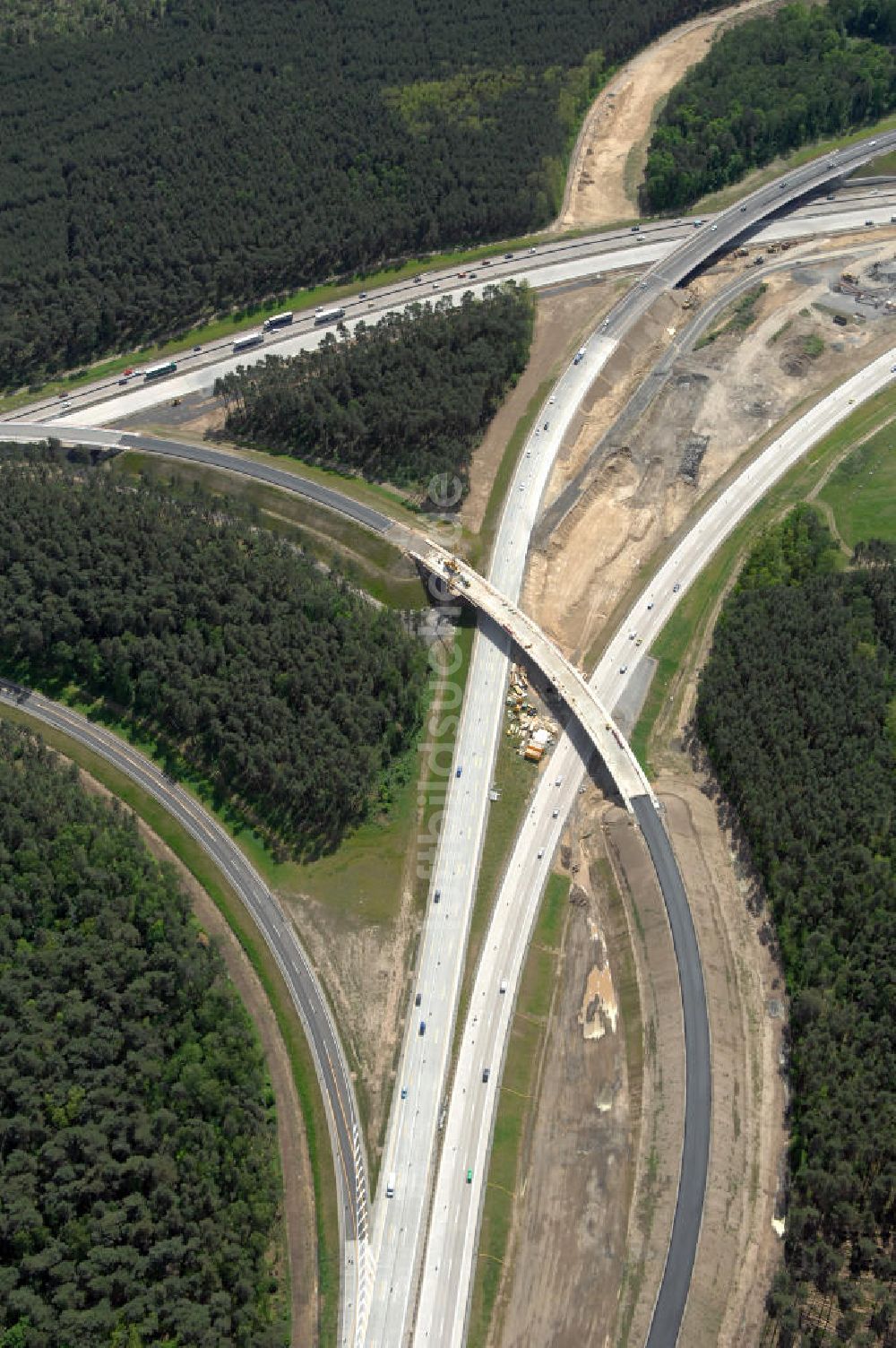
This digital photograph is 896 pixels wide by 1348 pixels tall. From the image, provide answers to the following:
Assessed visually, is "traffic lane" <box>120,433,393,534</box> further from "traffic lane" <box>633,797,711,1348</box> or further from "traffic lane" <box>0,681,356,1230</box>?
"traffic lane" <box>633,797,711,1348</box>

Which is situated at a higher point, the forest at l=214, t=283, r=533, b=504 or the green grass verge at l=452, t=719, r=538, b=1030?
the forest at l=214, t=283, r=533, b=504

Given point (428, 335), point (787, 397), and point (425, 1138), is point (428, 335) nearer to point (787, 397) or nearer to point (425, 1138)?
point (787, 397)

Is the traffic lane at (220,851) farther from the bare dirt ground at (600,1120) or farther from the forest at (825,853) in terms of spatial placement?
the forest at (825,853)

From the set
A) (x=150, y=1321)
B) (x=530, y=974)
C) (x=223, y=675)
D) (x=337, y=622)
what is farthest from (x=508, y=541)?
(x=150, y=1321)

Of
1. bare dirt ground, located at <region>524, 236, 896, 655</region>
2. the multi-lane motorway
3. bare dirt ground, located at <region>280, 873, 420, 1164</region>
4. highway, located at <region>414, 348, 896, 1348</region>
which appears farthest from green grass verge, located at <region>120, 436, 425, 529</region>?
bare dirt ground, located at <region>280, 873, 420, 1164</region>

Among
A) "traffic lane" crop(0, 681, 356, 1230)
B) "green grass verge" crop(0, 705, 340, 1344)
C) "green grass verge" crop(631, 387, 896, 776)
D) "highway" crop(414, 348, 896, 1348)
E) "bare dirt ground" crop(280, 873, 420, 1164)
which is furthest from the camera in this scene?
"green grass verge" crop(631, 387, 896, 776)

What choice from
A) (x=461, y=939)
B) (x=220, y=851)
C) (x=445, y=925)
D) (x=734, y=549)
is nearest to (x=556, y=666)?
(x=734, y=549)

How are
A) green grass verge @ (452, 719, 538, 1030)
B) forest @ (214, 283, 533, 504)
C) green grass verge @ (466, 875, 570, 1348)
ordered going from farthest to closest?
forest @ (214, 283, 533, 504) → green grass verge @ (452, 719, 538, 1030) → green grass verge @ (466, 875, 570, 1348)

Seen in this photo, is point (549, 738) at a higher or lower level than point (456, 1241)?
higher
